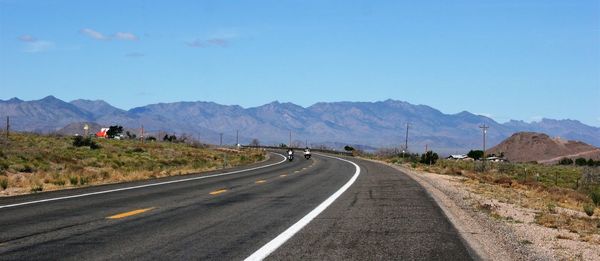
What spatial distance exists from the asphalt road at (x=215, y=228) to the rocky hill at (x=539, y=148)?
167m

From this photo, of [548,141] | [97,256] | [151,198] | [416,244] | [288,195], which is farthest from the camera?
[548,141]

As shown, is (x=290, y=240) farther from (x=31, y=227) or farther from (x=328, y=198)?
(x=328, y=198)

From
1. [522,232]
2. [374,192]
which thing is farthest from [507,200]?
[522,232]

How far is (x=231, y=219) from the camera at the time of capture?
12.6 metres

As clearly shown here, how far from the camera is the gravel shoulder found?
381 inches

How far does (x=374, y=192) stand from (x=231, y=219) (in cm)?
895

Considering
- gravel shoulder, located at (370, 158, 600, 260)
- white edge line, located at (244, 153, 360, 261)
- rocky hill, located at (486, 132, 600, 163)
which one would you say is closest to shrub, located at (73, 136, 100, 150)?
white edge line, located at (244, 153, 360, 261)

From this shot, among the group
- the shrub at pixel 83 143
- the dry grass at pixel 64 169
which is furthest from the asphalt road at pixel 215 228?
the shrub at pixel 83 143

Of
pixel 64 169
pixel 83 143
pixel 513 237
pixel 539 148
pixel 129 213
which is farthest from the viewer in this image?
pixel 539 148

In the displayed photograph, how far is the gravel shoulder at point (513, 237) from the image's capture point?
9.69 metres

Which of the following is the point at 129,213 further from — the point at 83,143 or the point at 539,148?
the point at 539,148

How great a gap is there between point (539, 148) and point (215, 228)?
18494 cm

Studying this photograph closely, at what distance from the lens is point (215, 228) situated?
36.9 feet

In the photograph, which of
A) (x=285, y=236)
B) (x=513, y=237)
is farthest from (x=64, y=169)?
(x=513, y=237)
